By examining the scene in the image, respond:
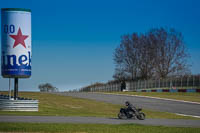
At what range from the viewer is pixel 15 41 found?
31719mm

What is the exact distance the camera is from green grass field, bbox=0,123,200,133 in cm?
1842

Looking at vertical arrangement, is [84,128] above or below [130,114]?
below

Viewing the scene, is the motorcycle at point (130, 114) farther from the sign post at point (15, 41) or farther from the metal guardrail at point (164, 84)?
the metal guardrail at point (164, 84)

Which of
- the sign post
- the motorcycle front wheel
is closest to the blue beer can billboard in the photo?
the sign post

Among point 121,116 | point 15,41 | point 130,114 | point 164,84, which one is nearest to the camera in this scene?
point 130,114

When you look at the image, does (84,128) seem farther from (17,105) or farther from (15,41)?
(15,41)

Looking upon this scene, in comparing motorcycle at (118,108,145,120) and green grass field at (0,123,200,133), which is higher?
motorcycle at (118,108,145,120)

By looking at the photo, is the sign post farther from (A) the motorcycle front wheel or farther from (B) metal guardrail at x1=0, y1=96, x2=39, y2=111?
(A) the motorcycle front wheel

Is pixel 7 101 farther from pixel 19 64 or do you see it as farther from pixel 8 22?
pixel 8 22

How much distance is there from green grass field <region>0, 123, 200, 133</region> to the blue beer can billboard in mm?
12695

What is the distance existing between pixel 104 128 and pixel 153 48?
256ft

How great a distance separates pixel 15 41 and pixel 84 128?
46.9ft

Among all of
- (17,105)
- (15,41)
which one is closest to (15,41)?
(15,41)

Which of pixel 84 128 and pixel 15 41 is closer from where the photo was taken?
pixel 84 128
